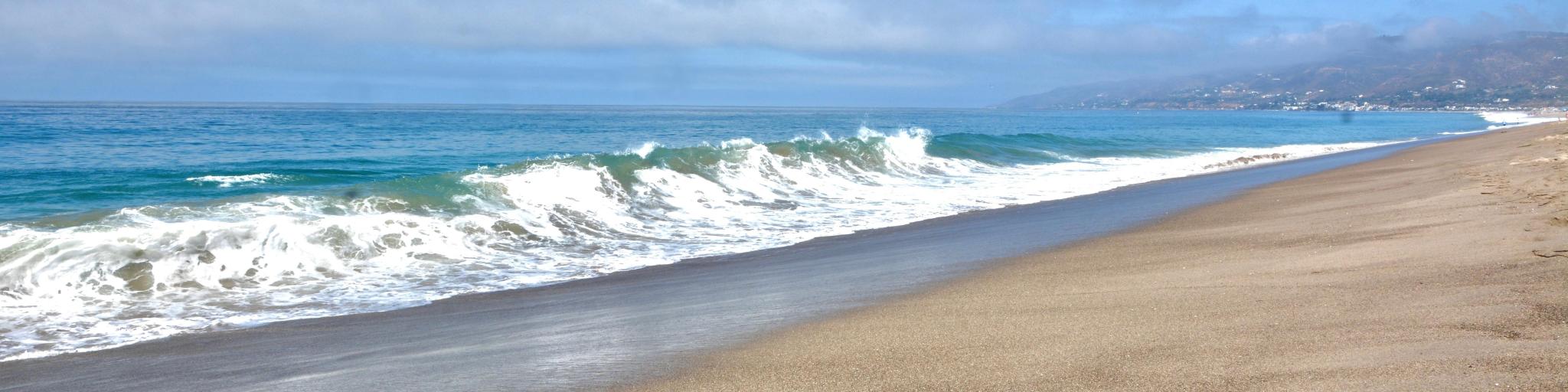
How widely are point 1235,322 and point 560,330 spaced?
Result: 363 centimetres

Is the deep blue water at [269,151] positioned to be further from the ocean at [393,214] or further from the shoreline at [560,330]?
the shoreline at [560,330]

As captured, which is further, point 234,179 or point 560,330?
point 234,179

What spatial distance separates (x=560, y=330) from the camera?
19.0 feet

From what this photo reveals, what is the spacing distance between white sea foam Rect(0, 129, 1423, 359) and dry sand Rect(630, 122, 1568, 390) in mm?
3522

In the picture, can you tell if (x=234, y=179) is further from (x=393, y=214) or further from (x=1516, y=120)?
(x=1516, y=120)

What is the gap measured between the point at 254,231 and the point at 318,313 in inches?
109

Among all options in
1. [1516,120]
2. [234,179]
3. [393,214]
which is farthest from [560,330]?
[1516,120]

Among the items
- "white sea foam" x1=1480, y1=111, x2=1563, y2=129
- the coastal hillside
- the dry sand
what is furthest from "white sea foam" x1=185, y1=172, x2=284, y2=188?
the coastal hillside

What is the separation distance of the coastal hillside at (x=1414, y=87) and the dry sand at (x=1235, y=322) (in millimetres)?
118318

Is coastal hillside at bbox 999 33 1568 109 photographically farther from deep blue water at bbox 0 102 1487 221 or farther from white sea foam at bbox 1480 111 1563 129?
deep blue water at bbox 0 102 1487 221

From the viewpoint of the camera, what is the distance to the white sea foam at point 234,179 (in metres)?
16.1

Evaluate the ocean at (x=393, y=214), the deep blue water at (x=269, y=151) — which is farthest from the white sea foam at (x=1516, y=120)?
the ocean at (x=393, y=214)

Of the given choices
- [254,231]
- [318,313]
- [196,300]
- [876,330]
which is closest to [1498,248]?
[876,330]

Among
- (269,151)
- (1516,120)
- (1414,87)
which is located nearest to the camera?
A: (269,151)
